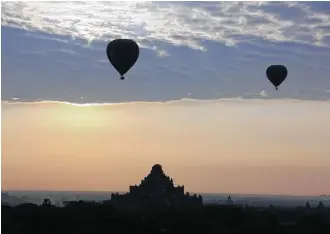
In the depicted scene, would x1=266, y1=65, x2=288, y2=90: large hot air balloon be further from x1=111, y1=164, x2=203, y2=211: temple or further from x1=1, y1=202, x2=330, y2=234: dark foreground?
x1=111, y1=164, x2=203, y2=211: temple

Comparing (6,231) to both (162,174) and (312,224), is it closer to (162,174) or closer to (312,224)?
(312,224)

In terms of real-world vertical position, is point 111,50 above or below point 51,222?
above

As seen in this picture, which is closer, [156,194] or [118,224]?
[118,224]

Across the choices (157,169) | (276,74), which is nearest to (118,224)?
(276,74)

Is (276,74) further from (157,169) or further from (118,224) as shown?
(157,169)

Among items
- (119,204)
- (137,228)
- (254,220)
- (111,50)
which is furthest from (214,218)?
(119,204)

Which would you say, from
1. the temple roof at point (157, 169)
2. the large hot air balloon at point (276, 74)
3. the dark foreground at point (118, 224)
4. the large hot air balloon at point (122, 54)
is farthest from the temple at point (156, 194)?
the large hot air balloon at point (122, 54)
